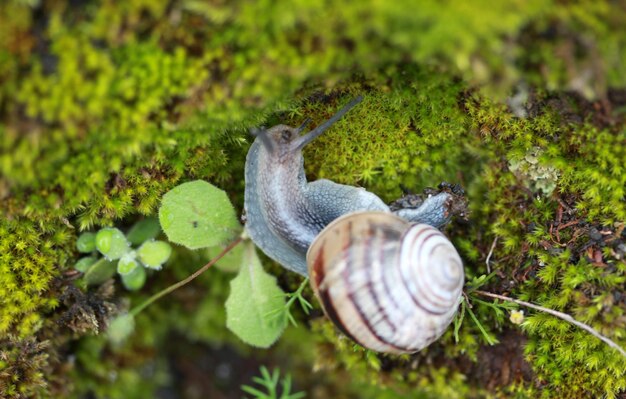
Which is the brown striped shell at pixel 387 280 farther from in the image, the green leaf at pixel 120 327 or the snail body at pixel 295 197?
the green leaf at pixel 120 327

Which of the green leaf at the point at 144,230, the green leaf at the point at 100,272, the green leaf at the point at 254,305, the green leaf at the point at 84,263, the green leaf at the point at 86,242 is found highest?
the green leaf at the point at 86,242

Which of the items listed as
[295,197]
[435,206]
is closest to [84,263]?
[295,197]

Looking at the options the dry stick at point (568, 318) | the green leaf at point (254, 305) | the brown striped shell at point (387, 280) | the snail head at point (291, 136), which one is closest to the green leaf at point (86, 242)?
the green leaf at point (254, 305)

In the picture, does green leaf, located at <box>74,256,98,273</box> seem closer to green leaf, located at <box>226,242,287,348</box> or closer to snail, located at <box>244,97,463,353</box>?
green leaf, located at <box>226,242,287,348</box>

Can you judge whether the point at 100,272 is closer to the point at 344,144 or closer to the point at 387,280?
the point at 344,144

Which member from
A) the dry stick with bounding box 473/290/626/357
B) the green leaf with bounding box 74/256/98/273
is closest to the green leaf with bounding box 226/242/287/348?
the green leaf with bounding box 74/256/98/273

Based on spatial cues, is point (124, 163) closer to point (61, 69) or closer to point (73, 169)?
point (73, 169)
